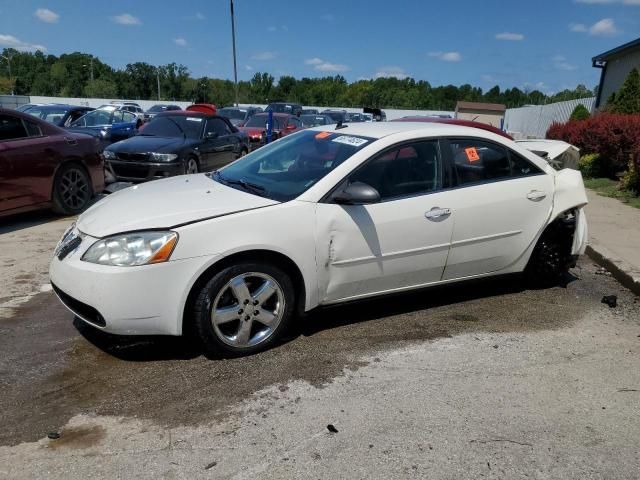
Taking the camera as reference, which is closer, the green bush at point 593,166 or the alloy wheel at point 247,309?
the alloy wheel at point 247,309

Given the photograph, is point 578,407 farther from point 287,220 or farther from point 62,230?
point 62,230

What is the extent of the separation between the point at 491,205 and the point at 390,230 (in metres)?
1.02

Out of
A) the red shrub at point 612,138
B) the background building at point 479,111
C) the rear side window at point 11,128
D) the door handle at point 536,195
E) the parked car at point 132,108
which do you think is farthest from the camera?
the background building at point 479,111

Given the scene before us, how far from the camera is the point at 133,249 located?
→ 3389mm

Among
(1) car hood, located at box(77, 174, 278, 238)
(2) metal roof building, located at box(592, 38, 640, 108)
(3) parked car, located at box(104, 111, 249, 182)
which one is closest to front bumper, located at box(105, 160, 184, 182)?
(3) parked car, located at box(104, 111, 249, 182)

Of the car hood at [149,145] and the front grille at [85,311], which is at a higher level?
the car hood at [149,145]

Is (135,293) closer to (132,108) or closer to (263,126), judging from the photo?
(263,126)

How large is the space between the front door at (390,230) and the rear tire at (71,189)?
5.47 m

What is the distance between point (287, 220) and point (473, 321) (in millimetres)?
1880

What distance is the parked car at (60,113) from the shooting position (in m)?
14.1

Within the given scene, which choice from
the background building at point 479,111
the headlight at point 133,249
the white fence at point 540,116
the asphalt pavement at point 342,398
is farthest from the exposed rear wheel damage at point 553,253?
the background building at point 479,111

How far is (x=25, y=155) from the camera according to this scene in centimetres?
716

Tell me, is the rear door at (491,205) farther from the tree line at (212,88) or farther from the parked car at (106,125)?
the tree line at (212,88)

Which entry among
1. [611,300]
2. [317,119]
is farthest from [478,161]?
[317,119]
